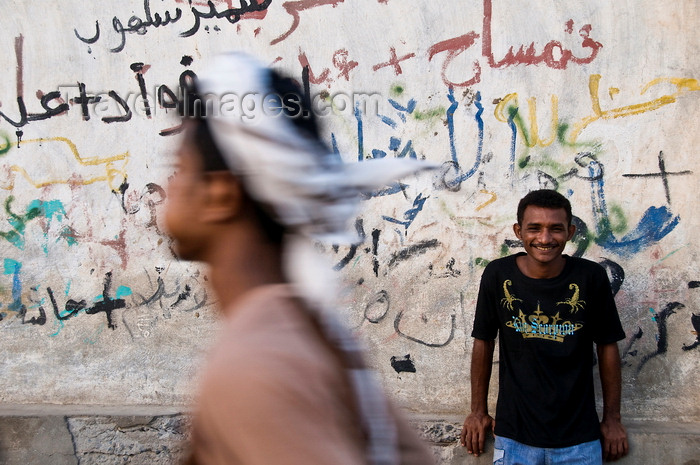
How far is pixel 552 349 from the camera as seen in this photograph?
10.3 feet

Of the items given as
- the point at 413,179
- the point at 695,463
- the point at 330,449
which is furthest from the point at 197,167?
the point at 695,463

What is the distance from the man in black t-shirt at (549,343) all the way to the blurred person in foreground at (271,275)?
1.95 meters

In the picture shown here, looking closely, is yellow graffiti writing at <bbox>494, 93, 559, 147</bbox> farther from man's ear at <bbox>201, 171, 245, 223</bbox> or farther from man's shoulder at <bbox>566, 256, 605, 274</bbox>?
man's ear at <bbox>201, 171, 245, 223</bbox>

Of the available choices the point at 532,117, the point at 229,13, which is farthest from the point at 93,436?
the point at 532,117

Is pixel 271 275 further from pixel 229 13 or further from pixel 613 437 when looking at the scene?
pixel 229 13

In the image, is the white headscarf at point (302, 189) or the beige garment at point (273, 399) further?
the white headscarf at point (302, 189)

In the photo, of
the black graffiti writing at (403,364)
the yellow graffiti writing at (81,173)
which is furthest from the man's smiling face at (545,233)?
the yellow graffiti writing at (81,173)

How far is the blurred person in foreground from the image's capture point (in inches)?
38.9

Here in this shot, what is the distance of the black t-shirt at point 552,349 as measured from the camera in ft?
10.3

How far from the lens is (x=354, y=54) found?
4.18m

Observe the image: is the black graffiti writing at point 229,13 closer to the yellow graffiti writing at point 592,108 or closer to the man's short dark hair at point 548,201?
the yellow graffiti writing at point 592,108

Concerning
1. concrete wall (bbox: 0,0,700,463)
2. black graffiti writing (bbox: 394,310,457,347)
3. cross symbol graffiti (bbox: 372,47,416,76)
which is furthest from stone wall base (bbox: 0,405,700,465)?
cross symbol graffiti (bbox: 372,47,416,76)

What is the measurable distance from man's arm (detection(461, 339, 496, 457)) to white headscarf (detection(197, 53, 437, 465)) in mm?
2229

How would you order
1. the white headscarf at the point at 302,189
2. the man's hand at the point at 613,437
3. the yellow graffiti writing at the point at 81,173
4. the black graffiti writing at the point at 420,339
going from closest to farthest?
1. the white headscarf at the point at 302,189
2. the man's hand at the point at 613,437
3. the black graffiti writing at the point at 420,339
4. the yellow graffiti writing at the point at 81,173
